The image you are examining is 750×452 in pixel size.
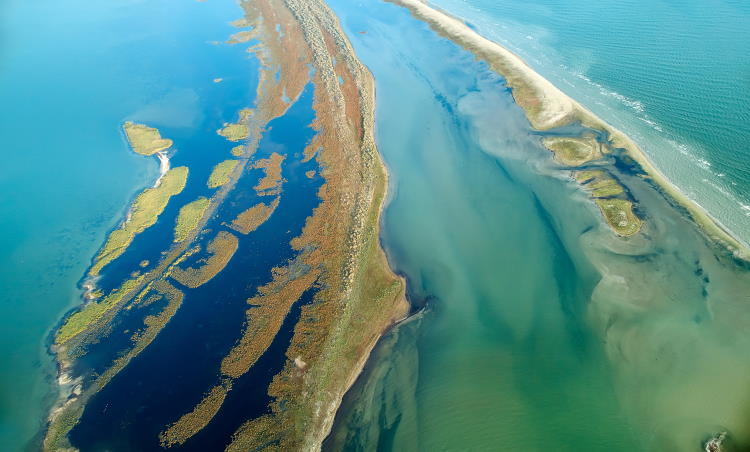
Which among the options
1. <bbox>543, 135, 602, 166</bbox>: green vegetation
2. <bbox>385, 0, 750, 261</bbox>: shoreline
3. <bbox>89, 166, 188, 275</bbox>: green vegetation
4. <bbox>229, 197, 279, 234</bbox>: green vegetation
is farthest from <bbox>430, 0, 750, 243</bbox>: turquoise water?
<bbox>89, 166, 188, 275</bbox>: green vegetation

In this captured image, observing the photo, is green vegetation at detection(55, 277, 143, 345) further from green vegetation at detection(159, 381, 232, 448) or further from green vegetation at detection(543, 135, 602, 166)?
green vegetation at detection(543, 135, 602, 166)

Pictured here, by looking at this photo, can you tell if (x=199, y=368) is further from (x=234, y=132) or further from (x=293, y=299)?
(x=234, y=132)

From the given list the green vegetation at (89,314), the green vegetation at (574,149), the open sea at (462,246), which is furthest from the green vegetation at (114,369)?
the green vegetation at (574,149)

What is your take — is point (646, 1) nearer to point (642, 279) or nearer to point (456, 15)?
point (456, 15)

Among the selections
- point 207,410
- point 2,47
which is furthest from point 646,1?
point 2,47

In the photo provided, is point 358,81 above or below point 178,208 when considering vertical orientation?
above

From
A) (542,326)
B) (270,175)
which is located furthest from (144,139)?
(542,326)
